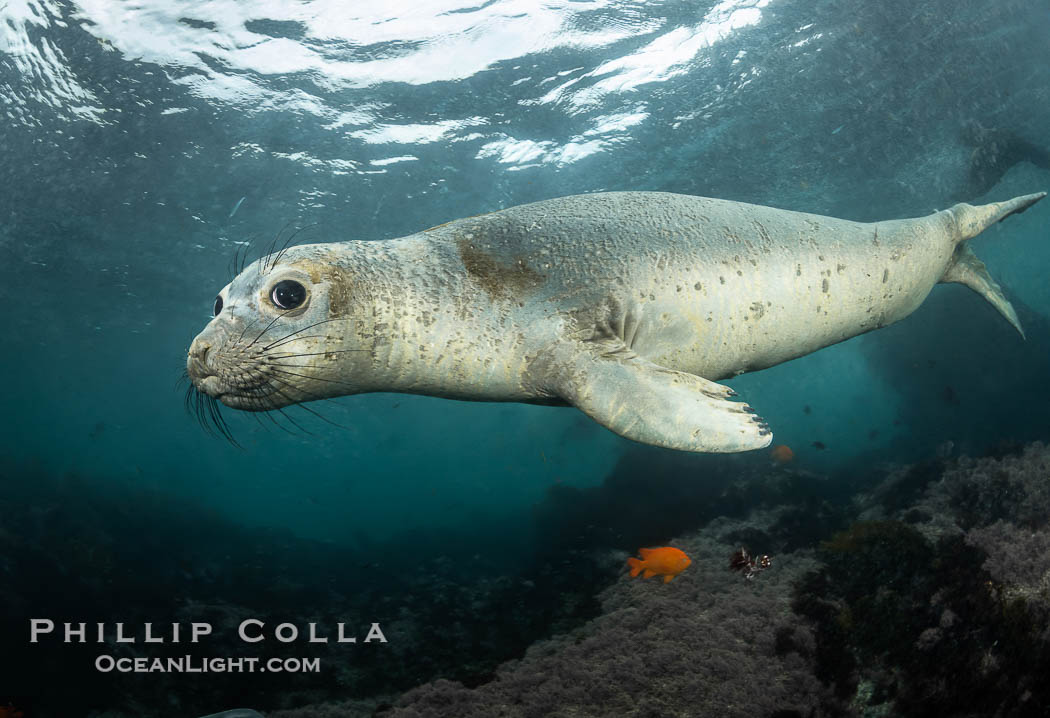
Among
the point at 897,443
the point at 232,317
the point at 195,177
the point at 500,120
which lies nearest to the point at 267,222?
the point at 195,177

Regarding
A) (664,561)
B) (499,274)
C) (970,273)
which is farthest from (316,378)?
(970,273)

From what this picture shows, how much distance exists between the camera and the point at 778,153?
45.7ft

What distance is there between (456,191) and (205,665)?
436 inches

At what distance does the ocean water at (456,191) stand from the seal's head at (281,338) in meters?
0.78

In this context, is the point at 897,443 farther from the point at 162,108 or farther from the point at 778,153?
the point at 162,108

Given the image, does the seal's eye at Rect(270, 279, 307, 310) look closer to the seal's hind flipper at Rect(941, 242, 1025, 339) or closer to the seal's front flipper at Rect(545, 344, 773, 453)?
the seal's front flipper at Rect(545, 344, 773, 453)

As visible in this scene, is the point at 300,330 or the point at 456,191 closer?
the point at 300,330

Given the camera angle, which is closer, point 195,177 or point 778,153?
point 195,177

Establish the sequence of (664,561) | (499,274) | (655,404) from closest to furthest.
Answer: (655,404) < (499,274) < (664,561)

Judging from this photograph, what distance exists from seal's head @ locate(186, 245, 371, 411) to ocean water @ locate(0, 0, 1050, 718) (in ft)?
2.55

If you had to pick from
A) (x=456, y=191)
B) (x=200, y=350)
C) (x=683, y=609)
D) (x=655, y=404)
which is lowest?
(x=683, y=609)

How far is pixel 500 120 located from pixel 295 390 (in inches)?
377

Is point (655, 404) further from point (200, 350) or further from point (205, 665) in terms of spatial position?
point (205, 665)

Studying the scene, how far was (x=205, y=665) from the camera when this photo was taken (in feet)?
20.7
